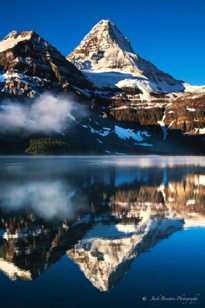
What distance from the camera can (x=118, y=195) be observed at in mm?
46969

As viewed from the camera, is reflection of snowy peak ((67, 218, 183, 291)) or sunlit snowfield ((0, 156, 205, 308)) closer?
sunlit snowfield ((0, 156, 205, 308))

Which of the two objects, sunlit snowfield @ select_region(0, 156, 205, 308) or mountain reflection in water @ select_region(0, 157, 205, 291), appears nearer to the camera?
sunlit snowfield @ select_region(0, 156, 205, 308)

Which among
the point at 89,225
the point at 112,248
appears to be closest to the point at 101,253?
the point at 112,248

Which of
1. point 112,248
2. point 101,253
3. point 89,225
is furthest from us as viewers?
point 89,225

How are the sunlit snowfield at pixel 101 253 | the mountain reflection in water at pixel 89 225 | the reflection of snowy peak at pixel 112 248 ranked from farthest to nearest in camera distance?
the mountain reflection in water at pixel 89 225 → the reflection of snowy peak at pixel 112 248 → the sunlit snowfield at pixel 101 253

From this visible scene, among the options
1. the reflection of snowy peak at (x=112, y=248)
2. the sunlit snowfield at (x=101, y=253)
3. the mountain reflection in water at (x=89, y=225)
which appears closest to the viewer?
the sunlit snowfield at (x=101, y=253)

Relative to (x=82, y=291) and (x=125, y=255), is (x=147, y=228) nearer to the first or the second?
(x=125, y=255)

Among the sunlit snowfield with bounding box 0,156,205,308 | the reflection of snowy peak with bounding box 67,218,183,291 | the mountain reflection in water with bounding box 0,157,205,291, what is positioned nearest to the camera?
the sunlit snowfield with bounding box 0,156,205,308

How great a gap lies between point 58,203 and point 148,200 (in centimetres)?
851

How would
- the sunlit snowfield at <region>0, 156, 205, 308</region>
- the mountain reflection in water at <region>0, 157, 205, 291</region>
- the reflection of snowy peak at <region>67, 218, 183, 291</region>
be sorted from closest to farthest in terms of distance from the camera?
1. the sunlit snowfield at <region>0, 156, 205, 308</region>
2. the reflection of snowy peak at <region>67, 218, 183, 291</region>
3. the mountain reflection in water at <region>0, 157, 205, 291</region>

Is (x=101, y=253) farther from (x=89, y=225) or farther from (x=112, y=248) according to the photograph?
(x=89, y=225)

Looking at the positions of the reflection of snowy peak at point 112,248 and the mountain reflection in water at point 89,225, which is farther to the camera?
the mountain reflection in water at point 89,225

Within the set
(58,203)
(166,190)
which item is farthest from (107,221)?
(166,190)

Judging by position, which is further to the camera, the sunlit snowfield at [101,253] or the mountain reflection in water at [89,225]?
the mountain reflection in water at [89,225]
